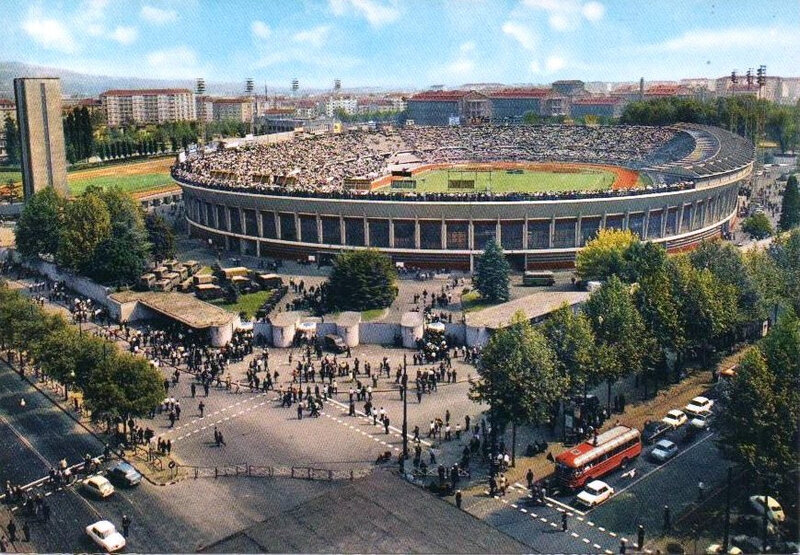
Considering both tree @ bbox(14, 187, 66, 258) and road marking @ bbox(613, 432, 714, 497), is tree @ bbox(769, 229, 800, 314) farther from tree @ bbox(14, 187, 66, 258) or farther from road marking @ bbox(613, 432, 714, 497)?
tree @ bbox(14, 187, 66, 258)

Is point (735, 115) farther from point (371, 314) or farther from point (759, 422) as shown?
point (759, 422)

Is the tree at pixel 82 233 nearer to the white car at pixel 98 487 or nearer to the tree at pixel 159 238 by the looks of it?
the tree at pixel 159 238

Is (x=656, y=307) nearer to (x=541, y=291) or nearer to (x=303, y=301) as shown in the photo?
(x=541, y=291)

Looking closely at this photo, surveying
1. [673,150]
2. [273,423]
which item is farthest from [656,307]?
[673,150]

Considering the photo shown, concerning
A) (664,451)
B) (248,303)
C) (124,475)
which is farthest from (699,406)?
(248,303)

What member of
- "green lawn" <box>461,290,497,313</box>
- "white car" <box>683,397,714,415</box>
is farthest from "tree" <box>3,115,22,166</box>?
"white car" <box>683,397,714,415</box>

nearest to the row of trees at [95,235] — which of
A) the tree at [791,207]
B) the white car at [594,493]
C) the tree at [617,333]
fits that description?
the tree at [617,333]
